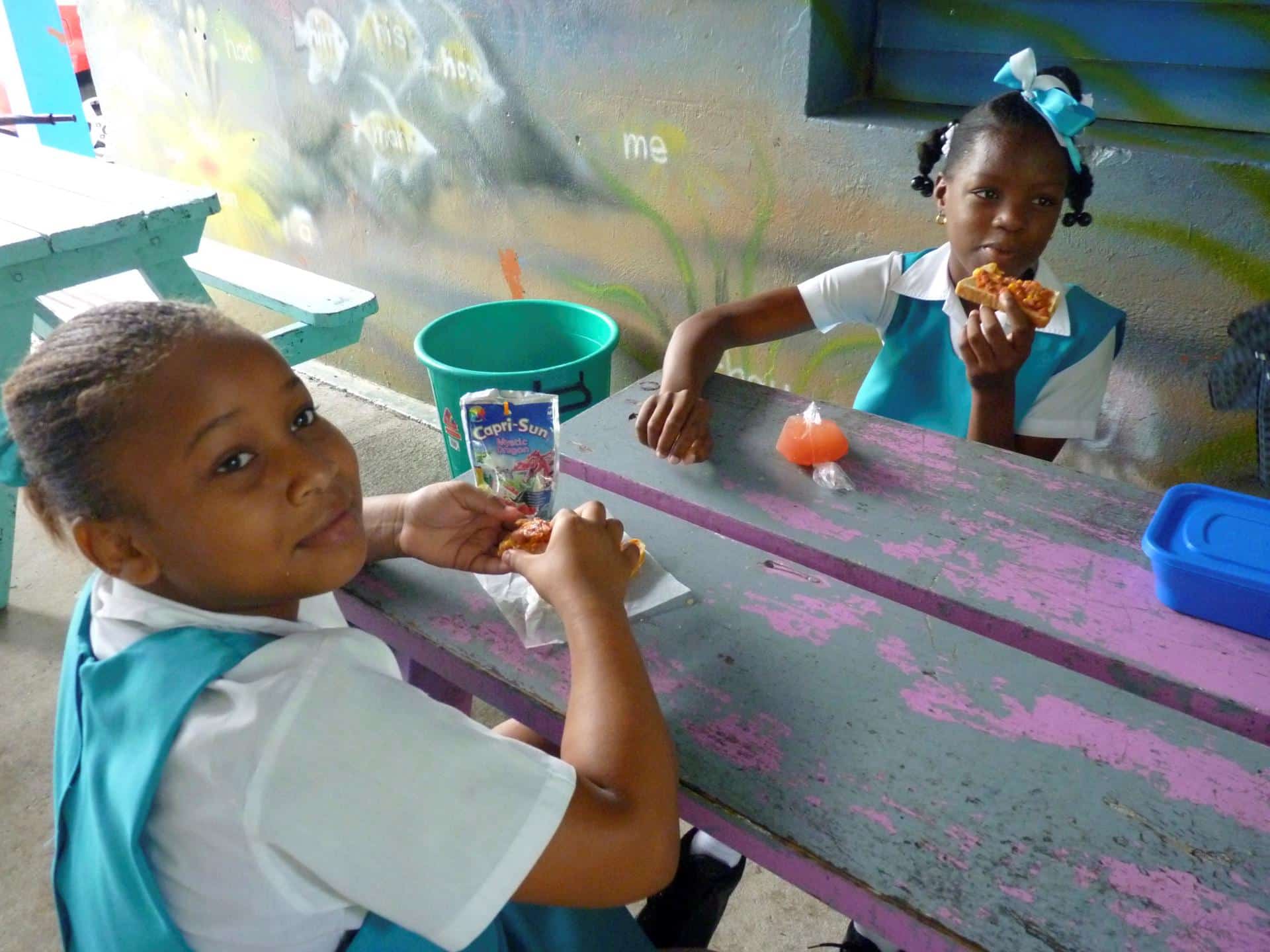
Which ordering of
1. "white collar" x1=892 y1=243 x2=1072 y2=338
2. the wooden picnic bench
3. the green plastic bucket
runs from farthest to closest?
the green plastic bucket, the wooden picnic bench, "white collar" x1=892 y1=243 x2=1072 y2=338

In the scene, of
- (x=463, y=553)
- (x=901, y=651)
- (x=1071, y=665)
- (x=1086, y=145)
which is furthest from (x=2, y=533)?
(x=1086, y=145)

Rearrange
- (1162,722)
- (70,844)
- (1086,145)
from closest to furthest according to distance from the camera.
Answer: (70,844)
(1162,722)
(1086,145)

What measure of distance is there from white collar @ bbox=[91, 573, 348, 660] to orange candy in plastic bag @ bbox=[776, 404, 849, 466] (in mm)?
764

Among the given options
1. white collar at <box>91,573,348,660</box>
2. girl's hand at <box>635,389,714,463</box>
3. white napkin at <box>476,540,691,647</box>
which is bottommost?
white napkin at <box>476,540,691,647</box>

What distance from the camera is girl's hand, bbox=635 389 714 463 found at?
1388 millimetres

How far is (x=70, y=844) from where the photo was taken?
773 millimetres

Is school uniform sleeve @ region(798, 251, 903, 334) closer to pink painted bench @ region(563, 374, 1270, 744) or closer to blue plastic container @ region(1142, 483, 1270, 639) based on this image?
pink painted bench @ region(563, 374, 1270, 744)

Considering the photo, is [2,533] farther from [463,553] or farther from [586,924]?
[586,924]

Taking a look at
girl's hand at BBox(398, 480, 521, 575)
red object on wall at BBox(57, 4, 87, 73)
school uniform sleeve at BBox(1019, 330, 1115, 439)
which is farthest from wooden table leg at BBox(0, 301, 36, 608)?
red object on wall at BBox(57, 4, 87, 73)

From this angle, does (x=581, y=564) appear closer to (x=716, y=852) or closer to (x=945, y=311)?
(x=716, y=852)

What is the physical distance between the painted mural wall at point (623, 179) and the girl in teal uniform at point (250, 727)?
1545 mm

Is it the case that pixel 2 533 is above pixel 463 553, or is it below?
below

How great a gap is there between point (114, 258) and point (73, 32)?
3705mm

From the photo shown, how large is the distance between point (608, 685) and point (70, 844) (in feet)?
1.55
